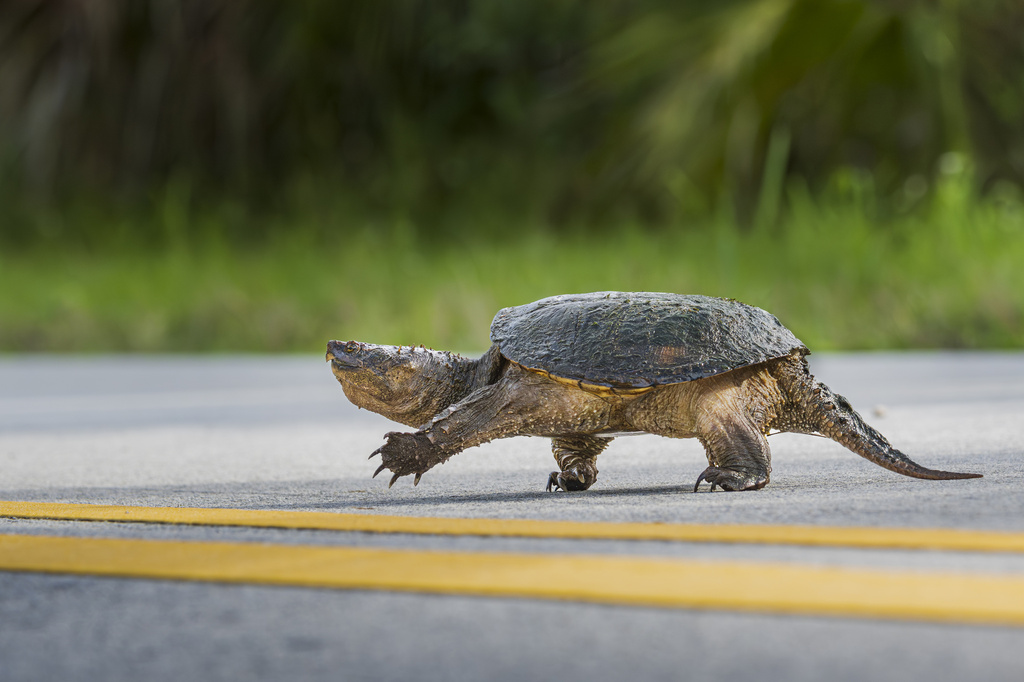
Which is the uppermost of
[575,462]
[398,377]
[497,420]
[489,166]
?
[489,166]

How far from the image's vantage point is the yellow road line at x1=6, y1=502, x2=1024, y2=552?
2.42 meters

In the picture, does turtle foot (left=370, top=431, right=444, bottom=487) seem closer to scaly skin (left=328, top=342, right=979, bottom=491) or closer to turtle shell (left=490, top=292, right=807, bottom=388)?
scaly skin (left=328, top=342, right=979, bottom=491)

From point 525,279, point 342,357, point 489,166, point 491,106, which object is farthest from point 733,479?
point 491,106

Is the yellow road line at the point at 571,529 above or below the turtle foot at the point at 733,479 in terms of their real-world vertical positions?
below

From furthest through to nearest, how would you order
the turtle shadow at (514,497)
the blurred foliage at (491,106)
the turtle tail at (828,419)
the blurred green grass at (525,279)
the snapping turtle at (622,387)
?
the blurred foliage at (491,106) < the blurred green grass at (525,279) < the turtle tail at (828,419) < the snapping turtle at (622,387) < the turtle shadow at (514,497)

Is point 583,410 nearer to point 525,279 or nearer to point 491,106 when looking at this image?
point 525,279

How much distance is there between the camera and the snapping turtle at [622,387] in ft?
11.3

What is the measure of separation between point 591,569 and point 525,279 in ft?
31.0

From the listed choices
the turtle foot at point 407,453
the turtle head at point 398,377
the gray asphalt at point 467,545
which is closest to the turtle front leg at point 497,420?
the turtle foot at point 407,453

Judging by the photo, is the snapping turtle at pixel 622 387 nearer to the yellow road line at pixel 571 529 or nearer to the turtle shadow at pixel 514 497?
the turtle shadow at pixel 514 497

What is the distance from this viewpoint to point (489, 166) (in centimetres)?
1628

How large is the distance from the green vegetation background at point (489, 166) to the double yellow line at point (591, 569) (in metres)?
7.28

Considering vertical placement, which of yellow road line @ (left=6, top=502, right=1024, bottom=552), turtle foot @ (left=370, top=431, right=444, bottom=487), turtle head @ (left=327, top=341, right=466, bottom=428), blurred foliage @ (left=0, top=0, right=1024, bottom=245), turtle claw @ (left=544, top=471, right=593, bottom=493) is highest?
blurred foliage @ (left=0, top=0, right=1024, bottom=245)

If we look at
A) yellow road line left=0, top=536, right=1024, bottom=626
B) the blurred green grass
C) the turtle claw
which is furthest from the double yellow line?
the blurred green grass
